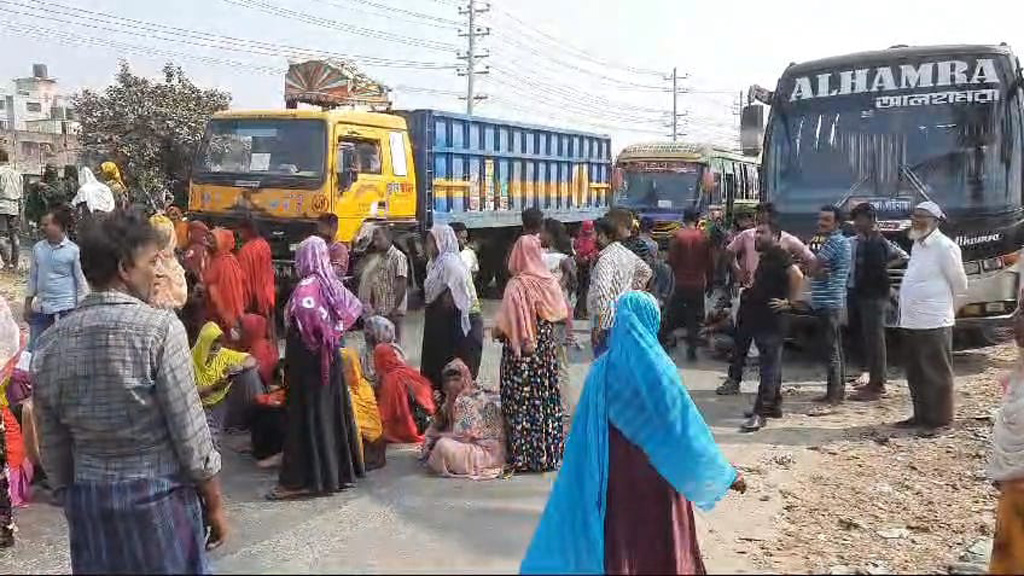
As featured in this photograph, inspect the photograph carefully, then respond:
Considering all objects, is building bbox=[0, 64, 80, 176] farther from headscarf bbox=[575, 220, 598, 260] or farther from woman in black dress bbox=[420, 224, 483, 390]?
woman in black dress bbox=[420, 224, 483, 390]

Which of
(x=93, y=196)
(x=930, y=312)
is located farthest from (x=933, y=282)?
(x=93, y=196)

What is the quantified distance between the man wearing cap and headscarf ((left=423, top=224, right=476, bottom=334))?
3001 mm

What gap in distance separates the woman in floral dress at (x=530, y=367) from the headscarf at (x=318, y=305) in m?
0.95

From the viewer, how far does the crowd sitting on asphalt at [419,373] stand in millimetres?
2369

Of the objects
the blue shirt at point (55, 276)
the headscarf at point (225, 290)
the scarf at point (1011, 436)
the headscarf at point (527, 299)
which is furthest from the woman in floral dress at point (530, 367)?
the blue shirt at point (55, 276)

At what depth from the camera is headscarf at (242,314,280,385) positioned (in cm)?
614

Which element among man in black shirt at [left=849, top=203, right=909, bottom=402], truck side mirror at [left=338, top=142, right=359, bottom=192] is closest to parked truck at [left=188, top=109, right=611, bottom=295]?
truck side mirror at [left=338, top=142, right=359, bottom=192]

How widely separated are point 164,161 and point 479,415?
1541 centimetres

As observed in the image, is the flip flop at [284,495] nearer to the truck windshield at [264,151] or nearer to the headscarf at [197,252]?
the headscarf at [197,252]

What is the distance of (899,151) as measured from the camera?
827 cm

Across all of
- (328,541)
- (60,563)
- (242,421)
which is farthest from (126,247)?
(242,421)

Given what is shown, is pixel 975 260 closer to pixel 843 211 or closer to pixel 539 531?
pixel 843 211

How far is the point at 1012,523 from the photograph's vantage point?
362 centimetres

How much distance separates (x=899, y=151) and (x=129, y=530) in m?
7.65
